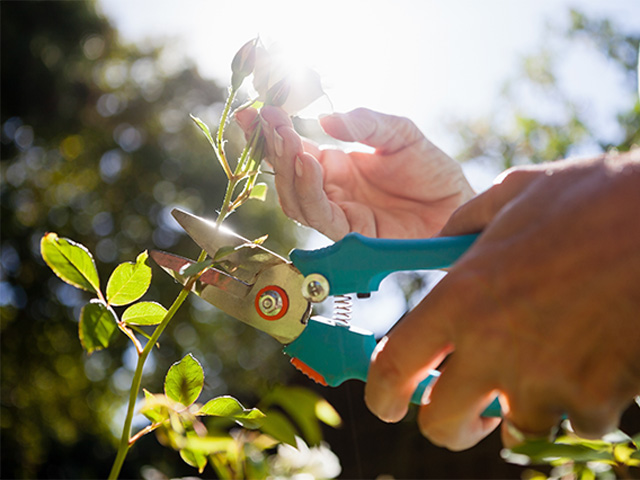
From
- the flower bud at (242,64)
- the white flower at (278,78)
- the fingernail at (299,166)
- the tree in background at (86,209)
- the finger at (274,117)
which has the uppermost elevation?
the flower bud at (242,64)

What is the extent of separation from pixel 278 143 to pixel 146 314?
25 centimetres

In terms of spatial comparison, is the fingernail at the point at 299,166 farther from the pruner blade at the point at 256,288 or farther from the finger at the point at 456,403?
the finger at the point at 456,403

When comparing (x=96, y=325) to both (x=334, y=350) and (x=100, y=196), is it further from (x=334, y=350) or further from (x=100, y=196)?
(x=100, y=196)

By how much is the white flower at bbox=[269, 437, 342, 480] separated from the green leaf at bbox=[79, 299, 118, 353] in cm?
53

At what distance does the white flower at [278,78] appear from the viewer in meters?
0.61

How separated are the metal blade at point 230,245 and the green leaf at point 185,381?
0.14 m

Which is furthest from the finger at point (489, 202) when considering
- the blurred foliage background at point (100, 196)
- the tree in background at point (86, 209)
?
the tree in background at point (86, 209)

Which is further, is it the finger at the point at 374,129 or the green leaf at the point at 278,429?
the finger at the point at 374,129

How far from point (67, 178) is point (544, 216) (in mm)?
5781

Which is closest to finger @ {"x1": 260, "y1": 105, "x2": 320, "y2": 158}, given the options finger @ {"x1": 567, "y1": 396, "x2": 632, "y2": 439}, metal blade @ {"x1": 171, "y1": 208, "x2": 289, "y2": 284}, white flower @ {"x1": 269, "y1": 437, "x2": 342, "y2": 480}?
metal blade @ {"x1": 171, "y1": 208, "x2": 289, "y2": 284}

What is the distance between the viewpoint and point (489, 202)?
0.46 meters

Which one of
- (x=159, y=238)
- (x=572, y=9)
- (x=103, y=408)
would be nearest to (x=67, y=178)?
(x=159, y=238)

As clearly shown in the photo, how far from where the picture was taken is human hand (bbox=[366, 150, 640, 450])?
321 millimetres

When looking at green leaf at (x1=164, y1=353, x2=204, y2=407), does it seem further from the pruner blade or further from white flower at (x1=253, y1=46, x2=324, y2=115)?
white flower at (x1=253, y1=46, x2=324, y2=115)
